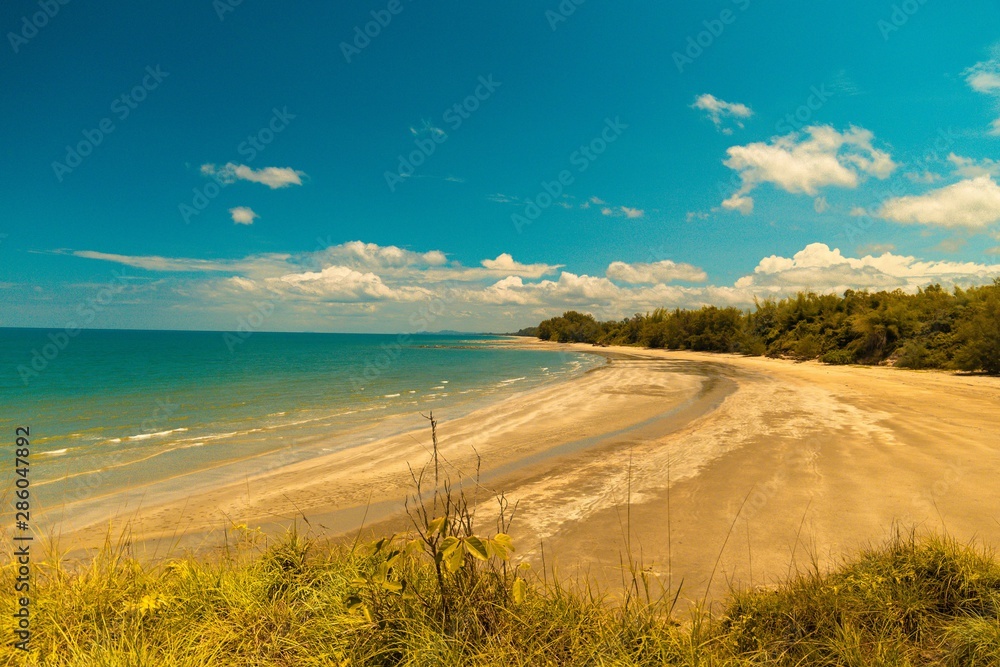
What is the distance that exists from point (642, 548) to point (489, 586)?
296 cm

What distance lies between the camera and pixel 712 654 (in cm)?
257

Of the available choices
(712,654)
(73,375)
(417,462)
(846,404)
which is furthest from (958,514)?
(73,375)

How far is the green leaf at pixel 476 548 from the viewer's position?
206cm

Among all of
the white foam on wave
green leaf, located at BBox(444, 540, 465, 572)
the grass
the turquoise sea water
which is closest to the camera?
green leaf, located at BBox(444, 540, 465, 572)

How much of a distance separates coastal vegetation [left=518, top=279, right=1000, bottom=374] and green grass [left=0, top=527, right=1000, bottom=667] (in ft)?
84.1

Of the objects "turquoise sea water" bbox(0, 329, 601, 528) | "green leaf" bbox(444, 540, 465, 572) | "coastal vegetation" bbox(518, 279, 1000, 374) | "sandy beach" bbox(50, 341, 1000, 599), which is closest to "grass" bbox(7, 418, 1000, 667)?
"green leaf" bbox(444, 540, 465, 572)

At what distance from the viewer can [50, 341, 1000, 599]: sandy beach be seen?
5.20 m

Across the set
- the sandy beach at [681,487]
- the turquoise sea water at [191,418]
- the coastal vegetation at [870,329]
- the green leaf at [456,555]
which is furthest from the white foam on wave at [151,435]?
the coastal vegetation at [870,329]

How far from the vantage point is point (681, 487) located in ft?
24.1

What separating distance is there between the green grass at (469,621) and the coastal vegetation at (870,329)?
25621 mm

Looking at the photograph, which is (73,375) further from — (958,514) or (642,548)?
(958,514)

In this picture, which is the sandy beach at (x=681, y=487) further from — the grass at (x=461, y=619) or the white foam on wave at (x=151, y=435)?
the white foam on wave at (x=151, y=435)

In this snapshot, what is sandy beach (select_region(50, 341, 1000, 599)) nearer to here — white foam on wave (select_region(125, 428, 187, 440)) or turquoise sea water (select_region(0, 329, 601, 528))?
turquoise sea water (select_region(0, 329, 601, 528))

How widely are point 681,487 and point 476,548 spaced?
6.34 meters
